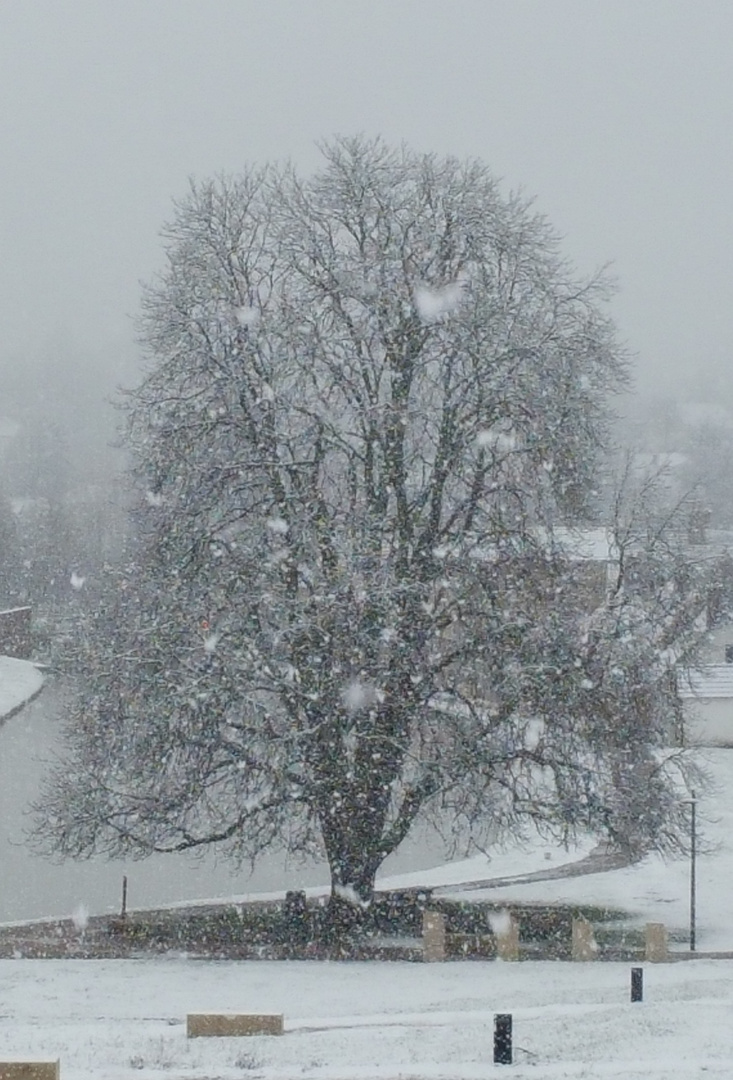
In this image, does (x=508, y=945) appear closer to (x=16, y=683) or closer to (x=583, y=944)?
(x=583, y=944)

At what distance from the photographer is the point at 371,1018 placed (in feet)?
44.9

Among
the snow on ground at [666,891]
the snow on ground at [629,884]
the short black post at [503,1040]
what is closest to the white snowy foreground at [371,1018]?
the short black post at [503,1040]

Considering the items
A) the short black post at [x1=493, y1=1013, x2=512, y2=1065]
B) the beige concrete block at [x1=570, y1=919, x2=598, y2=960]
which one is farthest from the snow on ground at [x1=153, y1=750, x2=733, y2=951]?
the short black post at [x1=493, y1=1013, x2=512, y2=1065]

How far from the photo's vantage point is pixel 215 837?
1925 centimetres

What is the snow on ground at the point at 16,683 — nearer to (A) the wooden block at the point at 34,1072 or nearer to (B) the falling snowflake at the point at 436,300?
(B) the falling snowflake at the point at 436,300

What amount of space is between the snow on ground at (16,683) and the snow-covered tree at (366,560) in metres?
34.3

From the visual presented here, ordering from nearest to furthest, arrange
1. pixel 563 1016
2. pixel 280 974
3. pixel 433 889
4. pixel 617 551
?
pixel 563 1016, pixel 280 974, pixel 617 551, pixel 433 889

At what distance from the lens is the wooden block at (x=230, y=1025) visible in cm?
1234

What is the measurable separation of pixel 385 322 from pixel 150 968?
9.27 m

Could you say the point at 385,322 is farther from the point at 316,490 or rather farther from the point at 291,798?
the point at 291,798

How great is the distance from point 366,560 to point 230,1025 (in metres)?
7.37

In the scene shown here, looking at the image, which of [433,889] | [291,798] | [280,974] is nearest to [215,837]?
[291,798]

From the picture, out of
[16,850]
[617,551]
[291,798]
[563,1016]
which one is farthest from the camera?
[16,850]

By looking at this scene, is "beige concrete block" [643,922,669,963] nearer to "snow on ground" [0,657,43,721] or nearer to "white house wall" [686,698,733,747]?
"white house wall" [686,698,733,747]
